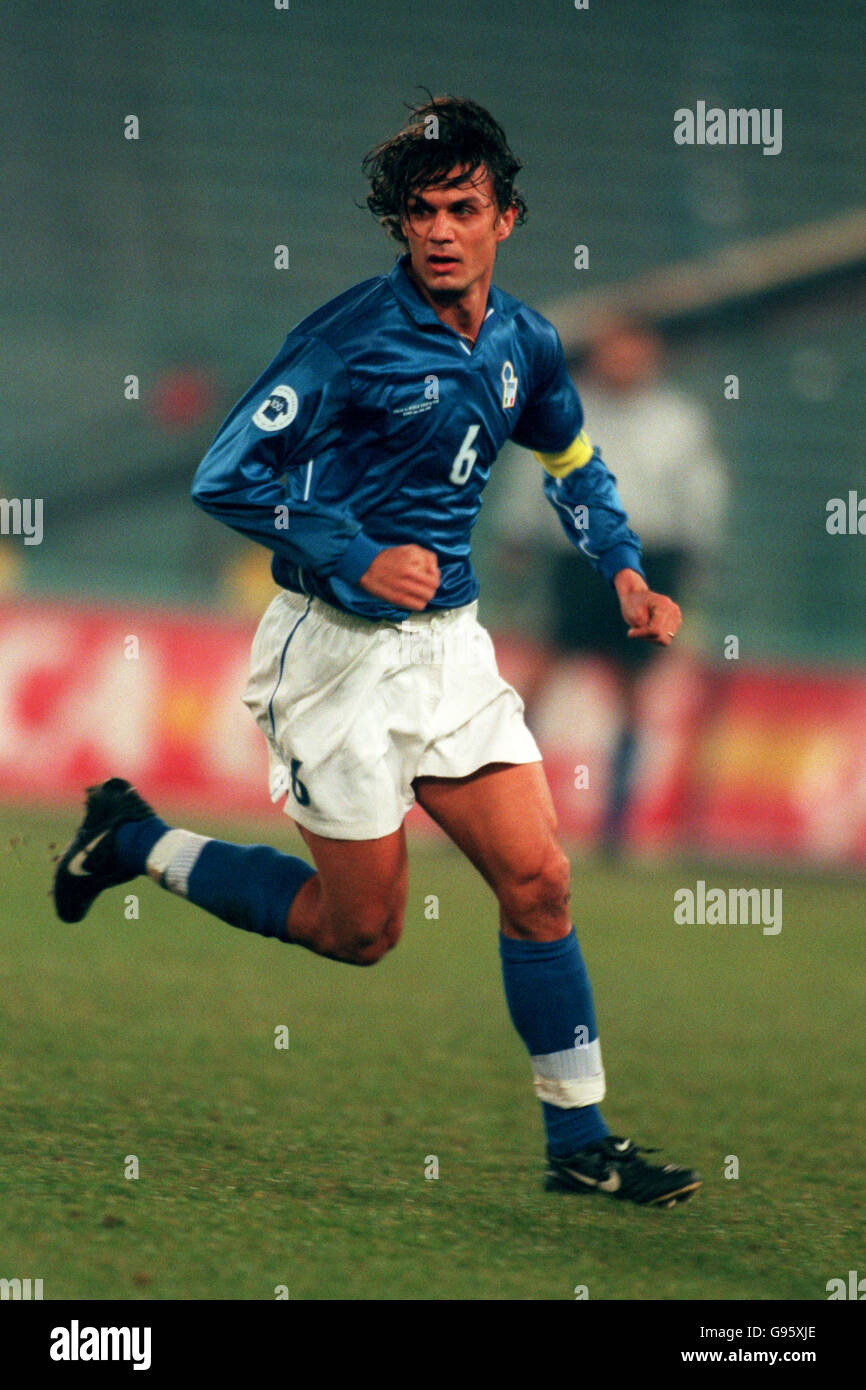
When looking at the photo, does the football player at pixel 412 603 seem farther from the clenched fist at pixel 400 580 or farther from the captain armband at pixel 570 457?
the captain armband at pixel 570 457

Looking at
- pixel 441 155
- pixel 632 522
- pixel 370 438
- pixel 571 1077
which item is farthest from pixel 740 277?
pixel 571 1077

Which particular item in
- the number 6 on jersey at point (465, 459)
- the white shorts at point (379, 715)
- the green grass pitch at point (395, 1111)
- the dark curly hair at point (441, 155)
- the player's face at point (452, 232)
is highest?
the dark curly hair at point (441, 155)

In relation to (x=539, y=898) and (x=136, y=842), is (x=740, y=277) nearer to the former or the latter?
(x=136, y=842)

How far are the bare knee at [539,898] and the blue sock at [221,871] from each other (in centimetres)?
42

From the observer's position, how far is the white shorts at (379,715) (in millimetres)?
3156

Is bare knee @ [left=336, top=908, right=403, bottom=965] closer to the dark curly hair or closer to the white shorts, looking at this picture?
the white shorts

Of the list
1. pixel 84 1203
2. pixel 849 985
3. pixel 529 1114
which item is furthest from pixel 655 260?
pixel 84 1203

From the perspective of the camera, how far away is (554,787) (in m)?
8.27

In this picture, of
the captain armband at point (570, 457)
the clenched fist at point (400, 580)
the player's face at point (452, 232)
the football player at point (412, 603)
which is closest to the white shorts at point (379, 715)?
the football player at point (412, 603)

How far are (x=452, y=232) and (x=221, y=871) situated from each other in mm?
1285

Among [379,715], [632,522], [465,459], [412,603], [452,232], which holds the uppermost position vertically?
[632,522]

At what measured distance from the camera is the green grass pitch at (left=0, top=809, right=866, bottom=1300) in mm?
2572

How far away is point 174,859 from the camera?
353 centimetres

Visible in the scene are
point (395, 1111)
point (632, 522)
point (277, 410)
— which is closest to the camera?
point (277, 410)
